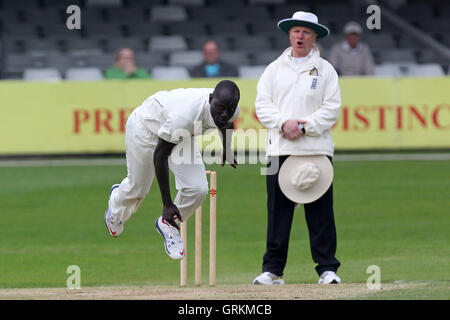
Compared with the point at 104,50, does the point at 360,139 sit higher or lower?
lower

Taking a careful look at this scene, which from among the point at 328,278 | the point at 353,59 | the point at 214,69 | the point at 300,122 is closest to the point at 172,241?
the point at 328,278

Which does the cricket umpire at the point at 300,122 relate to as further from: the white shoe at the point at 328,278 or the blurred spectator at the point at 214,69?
the blurred spectator at the point at 214,69

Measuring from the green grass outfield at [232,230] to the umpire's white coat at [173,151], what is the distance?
1327 mm

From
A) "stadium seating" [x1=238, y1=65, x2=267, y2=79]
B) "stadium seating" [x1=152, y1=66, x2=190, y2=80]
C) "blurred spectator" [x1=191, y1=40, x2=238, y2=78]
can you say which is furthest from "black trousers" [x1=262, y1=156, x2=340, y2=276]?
"stadium seating" [x1=152, y1=66, x2=190, y2=80]

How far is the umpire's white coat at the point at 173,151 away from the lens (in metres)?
8.20

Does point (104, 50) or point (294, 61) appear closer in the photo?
point (294, 61)

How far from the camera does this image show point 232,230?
12586mm

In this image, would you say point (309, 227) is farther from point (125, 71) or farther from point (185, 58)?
point (185, 58)

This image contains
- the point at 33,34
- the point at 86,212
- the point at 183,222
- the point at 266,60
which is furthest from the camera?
the point at 33,34

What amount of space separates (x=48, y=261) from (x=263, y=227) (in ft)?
9.69

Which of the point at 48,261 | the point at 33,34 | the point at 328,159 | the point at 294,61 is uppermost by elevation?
the point at 33,34

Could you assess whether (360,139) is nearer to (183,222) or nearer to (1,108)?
(1,108)

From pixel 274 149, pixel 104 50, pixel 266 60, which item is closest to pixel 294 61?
pixel 274 149

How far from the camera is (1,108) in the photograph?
56.2 feet
